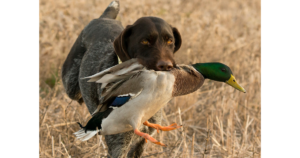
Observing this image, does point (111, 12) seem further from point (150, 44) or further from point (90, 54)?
point (150, 44)

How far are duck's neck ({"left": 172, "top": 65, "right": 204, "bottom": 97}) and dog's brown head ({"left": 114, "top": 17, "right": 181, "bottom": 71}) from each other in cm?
11

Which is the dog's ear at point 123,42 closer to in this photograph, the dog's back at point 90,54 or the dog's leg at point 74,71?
the dog's back at point 90,54

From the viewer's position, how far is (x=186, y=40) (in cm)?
626

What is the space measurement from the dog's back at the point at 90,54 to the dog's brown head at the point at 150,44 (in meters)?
0.61

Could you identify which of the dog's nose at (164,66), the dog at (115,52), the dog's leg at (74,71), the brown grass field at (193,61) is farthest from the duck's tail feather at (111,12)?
the dog's nose at (164,66)

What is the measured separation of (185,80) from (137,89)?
321mm

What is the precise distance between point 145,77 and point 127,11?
434 cm

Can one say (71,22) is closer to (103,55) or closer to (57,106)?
(57,106)

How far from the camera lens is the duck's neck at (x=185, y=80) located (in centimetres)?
241

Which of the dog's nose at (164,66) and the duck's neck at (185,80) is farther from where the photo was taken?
the dog's nose at (164,66)

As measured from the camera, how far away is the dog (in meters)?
2.75

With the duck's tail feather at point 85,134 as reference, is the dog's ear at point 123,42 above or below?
above

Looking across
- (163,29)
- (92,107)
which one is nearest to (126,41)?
(163,29)

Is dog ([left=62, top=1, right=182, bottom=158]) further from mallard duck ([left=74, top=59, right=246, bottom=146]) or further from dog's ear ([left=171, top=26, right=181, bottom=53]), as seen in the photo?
mallard duck ([left=74, top=59, right=246, bottom=146])
